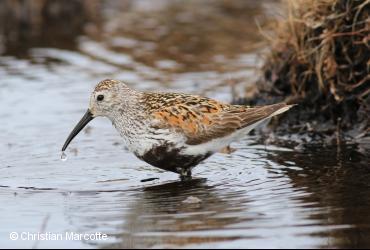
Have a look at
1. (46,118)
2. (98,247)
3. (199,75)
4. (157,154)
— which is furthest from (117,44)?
(98,247)

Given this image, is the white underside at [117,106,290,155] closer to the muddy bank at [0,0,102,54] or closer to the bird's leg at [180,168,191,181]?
the bird's leg at [180,168,191,181]

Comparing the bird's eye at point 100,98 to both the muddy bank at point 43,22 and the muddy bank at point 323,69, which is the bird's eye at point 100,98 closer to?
the muddy bank at point 323,69

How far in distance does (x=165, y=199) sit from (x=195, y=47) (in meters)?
8.33

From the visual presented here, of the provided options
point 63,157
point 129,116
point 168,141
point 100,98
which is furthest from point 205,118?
point 63,157

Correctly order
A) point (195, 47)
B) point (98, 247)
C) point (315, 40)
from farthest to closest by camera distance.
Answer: point (195, 47), point (315, 40), point (98, 247)

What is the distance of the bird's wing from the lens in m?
8.67

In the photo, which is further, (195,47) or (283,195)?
(195,47)

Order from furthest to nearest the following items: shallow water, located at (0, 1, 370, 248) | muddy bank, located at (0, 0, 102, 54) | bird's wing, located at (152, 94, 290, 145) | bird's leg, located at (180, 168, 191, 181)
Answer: muddy bank, located at (0, 0, 102, 54) → bird's leg, located at (180, 168, 191, 181) → bird's wing, located at (152, 94, 290, 145) → shallow water, located at (0, 1, 370, 248)

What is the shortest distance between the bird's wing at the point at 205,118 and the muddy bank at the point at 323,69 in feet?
4.56

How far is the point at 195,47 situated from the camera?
1595 cm

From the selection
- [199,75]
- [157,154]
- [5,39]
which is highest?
[5,39]

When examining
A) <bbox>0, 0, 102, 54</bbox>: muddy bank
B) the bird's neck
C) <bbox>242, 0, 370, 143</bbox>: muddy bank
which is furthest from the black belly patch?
<bbox>0, 0, 102, 54</bbox>: muddy bank

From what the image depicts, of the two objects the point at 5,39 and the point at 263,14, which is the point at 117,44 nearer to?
the point at 5,39

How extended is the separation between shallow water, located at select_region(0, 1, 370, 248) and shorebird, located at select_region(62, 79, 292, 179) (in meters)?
0.29
